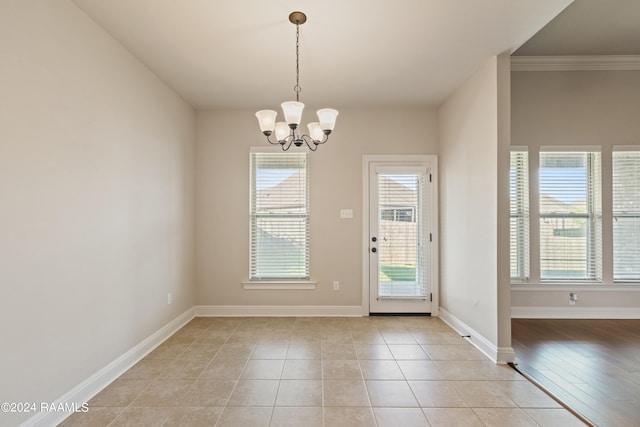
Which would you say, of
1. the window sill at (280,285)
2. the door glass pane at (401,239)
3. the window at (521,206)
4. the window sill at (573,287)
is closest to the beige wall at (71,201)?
the window sill at (280,285)

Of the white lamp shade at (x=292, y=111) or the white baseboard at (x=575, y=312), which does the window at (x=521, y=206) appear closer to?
the white baseboard at (x=575, y=312)

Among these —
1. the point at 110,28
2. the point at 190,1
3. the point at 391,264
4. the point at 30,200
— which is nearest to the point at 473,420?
the point at 391,264

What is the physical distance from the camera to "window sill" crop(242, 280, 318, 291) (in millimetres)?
4062

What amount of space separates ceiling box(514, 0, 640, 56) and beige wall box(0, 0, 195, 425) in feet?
13.2

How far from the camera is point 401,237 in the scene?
Result: 4.09m

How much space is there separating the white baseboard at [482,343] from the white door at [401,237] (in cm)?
49

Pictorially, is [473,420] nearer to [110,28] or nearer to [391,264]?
[391,264]

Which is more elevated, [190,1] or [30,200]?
[190,1]

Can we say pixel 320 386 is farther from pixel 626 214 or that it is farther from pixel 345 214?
pixel 626 214

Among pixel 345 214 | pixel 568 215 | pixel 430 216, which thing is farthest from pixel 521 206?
pixel 345 214

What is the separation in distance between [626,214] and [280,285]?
4.55m

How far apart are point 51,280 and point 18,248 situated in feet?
0.99

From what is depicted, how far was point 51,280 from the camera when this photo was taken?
1866 millimetres

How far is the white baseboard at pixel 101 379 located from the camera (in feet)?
6.00
